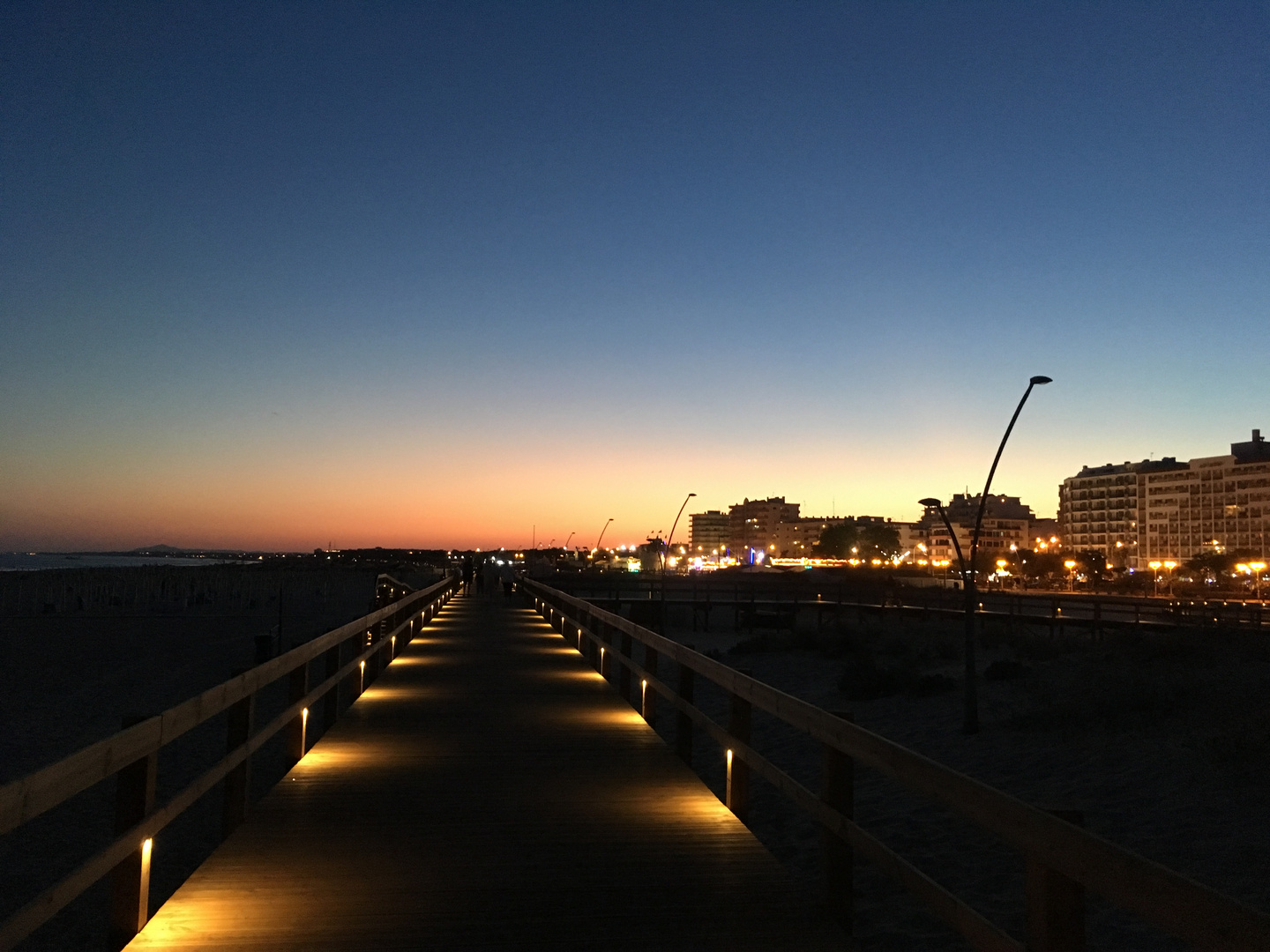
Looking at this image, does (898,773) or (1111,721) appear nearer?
(898,773)

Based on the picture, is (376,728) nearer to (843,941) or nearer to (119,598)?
(843,941)

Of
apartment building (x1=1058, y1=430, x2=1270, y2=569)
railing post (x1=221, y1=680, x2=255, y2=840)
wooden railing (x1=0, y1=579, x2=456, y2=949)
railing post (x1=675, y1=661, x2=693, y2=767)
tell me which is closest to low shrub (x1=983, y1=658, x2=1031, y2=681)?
railing post (x1=675, y1=661, x2=693, y2=767)

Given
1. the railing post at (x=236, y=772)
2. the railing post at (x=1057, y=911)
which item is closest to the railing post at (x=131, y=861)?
the railing post at (x=236, y=772)

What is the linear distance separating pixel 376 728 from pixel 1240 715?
11.6m

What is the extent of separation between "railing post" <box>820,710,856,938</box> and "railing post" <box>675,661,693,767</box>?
3.27 m

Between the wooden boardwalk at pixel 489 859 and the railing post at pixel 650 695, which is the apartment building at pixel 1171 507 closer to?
the railing post at pixel 650 695

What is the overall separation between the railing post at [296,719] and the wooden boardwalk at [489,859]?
0.56ft

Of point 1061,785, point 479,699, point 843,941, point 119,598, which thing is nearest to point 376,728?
point 479,699

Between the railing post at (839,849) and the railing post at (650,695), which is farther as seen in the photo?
the railing post at (650,695)

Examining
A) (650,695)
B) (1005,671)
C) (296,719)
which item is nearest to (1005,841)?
(296,719)

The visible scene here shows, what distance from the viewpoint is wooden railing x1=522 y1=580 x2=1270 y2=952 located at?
214 centimetres

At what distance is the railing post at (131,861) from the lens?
3.95 metres

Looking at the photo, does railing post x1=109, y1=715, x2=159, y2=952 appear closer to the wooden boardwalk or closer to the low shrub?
the wooden boardwalk

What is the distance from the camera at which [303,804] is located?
629 cm
